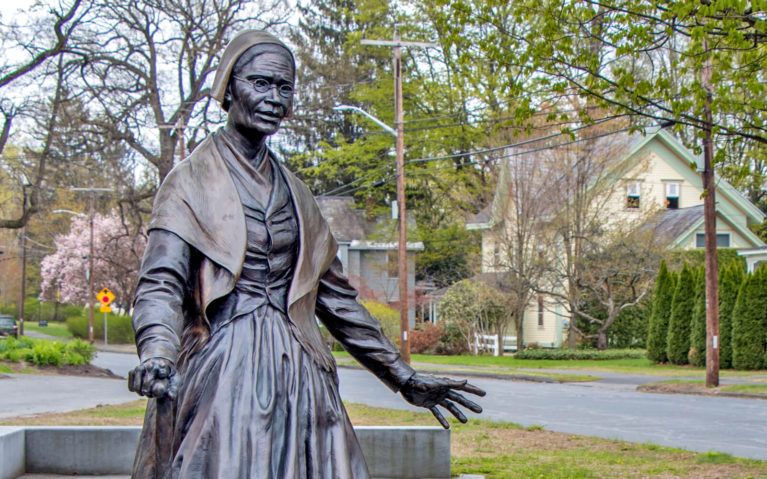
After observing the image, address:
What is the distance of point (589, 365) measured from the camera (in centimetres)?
2725

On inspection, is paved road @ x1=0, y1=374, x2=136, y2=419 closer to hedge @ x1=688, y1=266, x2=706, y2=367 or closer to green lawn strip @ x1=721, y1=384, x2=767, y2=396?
green lawn strip @ x1=721, y1=384, x2=767, y2=396

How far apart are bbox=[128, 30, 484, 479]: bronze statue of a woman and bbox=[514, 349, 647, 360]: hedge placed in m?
27.4

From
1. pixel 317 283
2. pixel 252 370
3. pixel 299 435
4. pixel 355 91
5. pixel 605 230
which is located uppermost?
pixel 355 91

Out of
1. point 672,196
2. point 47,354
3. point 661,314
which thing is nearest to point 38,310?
point 672,196

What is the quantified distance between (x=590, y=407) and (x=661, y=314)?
42.8 ft

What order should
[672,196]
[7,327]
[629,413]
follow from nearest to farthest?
[629,413] → [672,196] → [7,327]

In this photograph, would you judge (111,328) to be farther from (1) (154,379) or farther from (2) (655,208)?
(1) (154,379)

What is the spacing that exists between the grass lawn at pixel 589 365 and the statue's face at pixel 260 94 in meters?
21.2

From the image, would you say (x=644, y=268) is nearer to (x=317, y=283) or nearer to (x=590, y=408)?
(x=590, y=408)

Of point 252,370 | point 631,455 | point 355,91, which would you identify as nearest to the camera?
point 252,370

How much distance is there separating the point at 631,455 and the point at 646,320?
24.8 meters

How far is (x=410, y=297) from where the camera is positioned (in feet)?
127

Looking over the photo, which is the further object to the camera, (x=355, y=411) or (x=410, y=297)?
(x=410, y=297)

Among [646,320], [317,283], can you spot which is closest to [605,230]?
[646,320]
